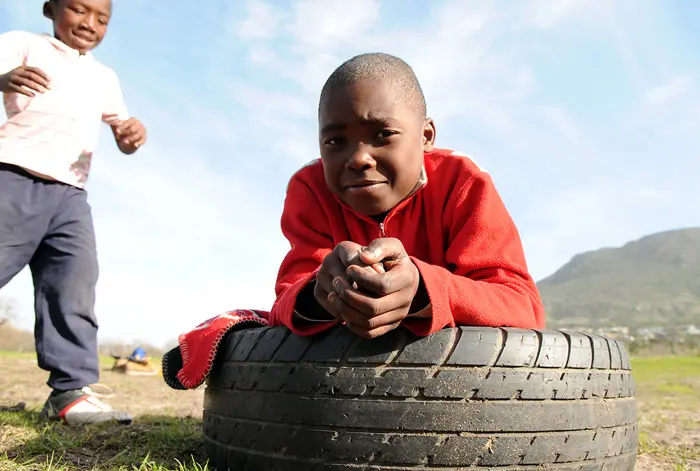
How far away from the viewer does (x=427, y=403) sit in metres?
1.61

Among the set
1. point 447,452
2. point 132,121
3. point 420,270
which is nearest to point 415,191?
point 420,270

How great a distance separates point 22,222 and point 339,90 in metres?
2.29

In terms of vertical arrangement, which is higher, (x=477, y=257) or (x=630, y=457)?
(x=477, y=257)

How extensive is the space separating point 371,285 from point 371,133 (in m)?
0.83

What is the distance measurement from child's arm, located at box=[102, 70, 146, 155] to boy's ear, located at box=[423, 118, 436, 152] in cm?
211

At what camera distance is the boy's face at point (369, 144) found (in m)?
2.10

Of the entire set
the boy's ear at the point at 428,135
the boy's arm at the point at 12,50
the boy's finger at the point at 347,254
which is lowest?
the boy's finger at the point at 347,254

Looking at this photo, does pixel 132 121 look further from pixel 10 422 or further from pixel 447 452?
pixel 447 452

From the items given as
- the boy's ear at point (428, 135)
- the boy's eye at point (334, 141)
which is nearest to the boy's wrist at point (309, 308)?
the boy's eye at point (334, 141)

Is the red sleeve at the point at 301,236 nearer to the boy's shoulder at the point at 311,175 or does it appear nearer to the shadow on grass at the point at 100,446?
the boy's shoulder at the point at 311,175

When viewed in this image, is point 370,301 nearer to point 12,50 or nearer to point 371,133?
point 371,133

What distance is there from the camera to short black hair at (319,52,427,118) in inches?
84.7

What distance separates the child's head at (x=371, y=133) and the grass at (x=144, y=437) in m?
1.11

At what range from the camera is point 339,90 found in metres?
2.13
